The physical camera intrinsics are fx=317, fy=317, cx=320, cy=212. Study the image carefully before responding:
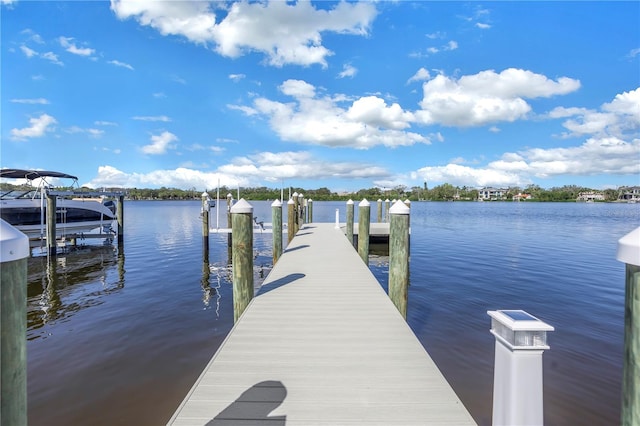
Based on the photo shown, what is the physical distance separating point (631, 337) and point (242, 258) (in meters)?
5.28

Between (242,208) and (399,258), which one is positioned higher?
(242,208)

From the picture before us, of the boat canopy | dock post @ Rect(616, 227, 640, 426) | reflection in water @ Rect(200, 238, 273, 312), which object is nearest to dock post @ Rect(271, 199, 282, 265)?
reflection in water @ Rect(200, 238, 273, 312)

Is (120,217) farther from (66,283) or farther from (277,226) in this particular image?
(277,226)

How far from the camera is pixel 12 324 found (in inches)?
55.4

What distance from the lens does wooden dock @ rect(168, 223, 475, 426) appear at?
2.74 metres

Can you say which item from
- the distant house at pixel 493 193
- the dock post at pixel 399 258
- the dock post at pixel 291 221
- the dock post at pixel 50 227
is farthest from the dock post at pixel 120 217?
the distant house at pixel 493 193

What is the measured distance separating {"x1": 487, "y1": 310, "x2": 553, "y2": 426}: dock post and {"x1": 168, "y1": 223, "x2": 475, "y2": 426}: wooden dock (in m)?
0.87

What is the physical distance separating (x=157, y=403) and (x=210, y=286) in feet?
22.8

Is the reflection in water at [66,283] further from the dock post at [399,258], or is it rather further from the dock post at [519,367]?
the dock post at [519,367]

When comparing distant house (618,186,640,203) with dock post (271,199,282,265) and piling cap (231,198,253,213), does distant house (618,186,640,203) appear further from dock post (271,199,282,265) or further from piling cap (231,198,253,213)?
piling cap (231,198,253,213)

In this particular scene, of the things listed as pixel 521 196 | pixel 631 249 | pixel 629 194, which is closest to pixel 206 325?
pixel 631 249

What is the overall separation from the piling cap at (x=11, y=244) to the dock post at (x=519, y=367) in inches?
98.0

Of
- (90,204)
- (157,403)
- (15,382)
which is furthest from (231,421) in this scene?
(90,204)

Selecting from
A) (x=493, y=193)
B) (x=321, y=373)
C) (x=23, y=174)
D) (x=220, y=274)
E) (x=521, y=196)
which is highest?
(x=493, y=193)
